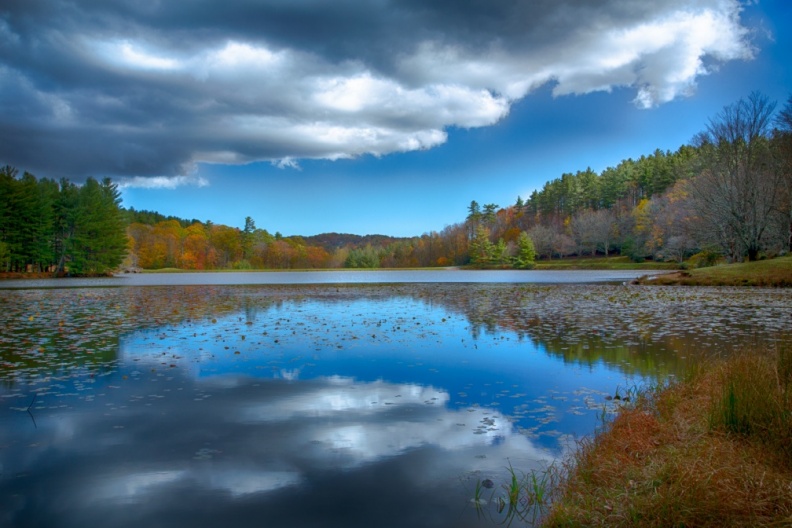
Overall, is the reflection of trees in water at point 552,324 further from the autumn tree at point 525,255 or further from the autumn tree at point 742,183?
the autumn tree at point 525,255

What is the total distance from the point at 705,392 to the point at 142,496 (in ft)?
23.9

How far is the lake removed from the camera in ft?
15.6

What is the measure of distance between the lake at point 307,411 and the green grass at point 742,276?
19.1 metres

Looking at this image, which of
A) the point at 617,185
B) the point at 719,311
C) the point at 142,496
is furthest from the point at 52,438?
the point at 617,185

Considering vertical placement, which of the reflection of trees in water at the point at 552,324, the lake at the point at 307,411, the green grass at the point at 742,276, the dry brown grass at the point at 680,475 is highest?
the green grass at the point at 742,276

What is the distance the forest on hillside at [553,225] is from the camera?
132 feet

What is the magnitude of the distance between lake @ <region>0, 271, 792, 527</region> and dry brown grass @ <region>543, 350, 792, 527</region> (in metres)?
0.60

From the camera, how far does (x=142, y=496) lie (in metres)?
4.83

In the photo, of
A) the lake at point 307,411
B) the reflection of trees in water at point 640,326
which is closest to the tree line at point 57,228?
the lake at point 307,411

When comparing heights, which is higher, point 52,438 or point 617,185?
point 617,185

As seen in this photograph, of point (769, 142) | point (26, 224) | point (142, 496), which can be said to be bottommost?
point (142, 496)

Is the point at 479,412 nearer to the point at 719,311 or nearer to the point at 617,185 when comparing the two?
the point at 719,311

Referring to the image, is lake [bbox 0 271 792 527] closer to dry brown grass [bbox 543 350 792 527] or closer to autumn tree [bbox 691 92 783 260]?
dry brown grass [bbox 543 350 792 527]

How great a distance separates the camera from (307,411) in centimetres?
752
